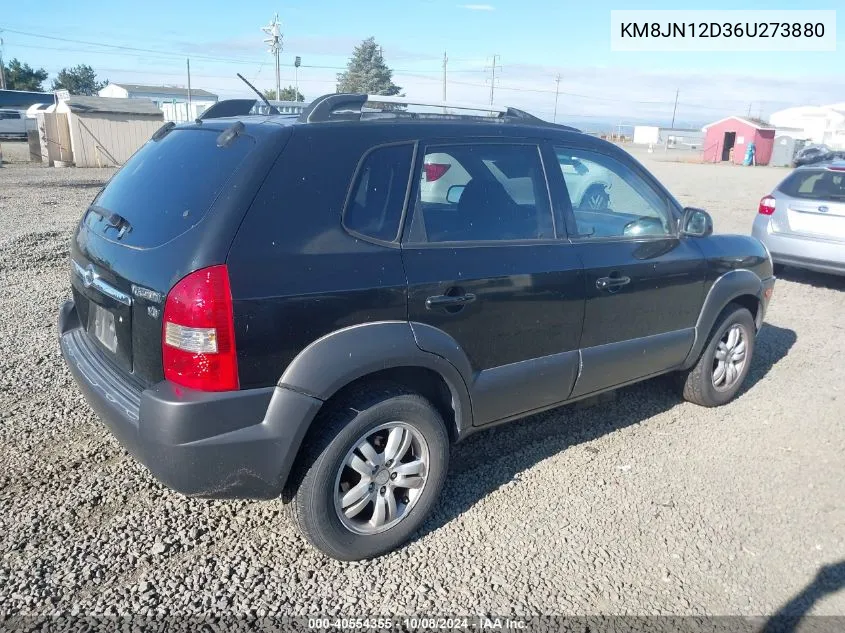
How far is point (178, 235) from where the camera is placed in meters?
2.57

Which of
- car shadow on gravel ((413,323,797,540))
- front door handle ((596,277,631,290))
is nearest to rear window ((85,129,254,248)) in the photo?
car shadow on gravel ((413,323,797,540))

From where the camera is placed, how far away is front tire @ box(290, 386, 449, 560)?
108 inches

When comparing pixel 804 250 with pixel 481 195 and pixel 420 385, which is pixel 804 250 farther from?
pixel 420 385

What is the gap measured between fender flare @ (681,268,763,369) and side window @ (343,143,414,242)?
2402mm

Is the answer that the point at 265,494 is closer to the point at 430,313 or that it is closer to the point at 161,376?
the point at 161,376

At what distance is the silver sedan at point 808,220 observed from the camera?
7.80 metres

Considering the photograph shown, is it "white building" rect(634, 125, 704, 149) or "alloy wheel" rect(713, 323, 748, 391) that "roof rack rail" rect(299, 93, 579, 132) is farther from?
"white building" rect(634, 125, 704, 149)

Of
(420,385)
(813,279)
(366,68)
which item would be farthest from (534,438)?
(366,68)

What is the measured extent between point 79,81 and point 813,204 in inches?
3490

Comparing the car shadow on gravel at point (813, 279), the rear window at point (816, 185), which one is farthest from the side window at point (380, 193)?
the car shadow on gravel at point (813, 279)

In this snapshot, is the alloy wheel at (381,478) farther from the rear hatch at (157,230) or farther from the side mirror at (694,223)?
the side mirror at (694,223)

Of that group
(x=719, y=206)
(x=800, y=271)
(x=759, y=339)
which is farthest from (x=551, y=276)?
(x=719, y=206)

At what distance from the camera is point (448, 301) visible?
9.66 feet

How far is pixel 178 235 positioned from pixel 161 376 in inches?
21.1
